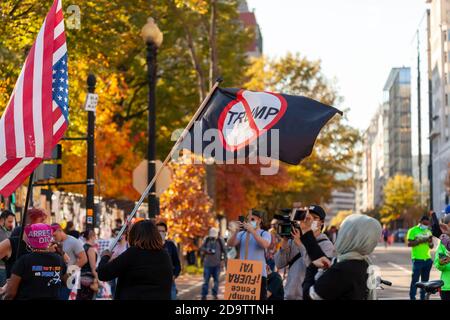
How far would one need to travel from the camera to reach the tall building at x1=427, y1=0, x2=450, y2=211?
12812cm

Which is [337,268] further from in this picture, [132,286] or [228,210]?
[228,210]

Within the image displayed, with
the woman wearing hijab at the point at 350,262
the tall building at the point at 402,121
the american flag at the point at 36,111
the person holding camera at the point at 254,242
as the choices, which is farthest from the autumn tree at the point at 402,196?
the woman wearing hijab at the point at 350,262

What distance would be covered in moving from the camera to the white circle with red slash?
86cm

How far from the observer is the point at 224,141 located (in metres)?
11.6

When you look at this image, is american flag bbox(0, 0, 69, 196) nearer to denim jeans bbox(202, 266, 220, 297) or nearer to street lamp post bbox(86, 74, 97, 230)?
street lamp post bbox(86, 74, 97, 230)

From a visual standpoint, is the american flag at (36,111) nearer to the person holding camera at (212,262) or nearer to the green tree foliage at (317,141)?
the person holding camera at (212,262)

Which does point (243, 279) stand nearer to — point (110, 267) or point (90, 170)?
point (110, 267)

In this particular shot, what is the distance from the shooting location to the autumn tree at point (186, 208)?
38.4 m

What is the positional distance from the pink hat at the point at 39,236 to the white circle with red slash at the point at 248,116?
2.67 meters

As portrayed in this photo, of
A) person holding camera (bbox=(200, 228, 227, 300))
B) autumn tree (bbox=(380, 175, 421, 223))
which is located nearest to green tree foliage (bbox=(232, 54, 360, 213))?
person holding camera (bbox=(200, 228, 227, 300))

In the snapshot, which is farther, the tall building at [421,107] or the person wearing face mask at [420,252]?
the tall building at [421,107]
